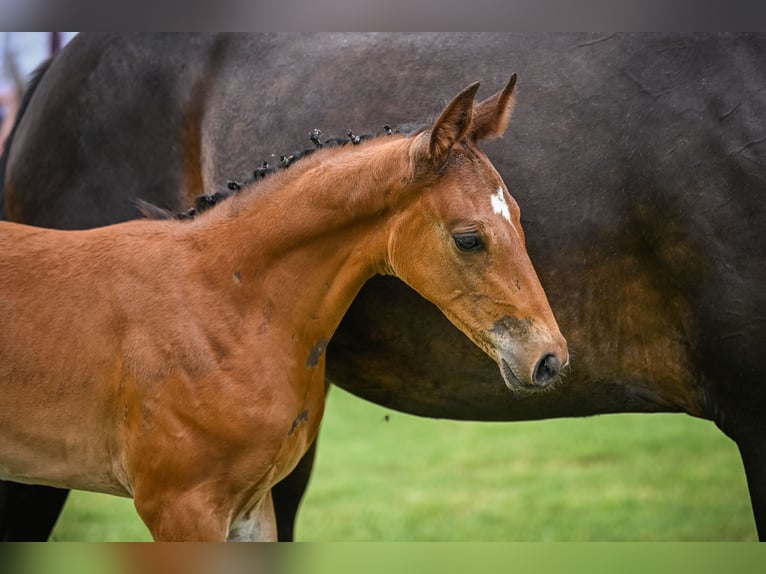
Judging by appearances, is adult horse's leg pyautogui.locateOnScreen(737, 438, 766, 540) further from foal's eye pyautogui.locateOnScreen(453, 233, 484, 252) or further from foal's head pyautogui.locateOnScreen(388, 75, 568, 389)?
foal's eye pyautogui.locateOnScreen(453, 233, 484, 252)


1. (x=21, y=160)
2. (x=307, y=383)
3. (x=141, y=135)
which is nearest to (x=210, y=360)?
(x=307, y=383)

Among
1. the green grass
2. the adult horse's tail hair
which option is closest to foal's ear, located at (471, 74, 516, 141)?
the adult horse's tail hair

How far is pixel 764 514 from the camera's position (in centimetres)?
287

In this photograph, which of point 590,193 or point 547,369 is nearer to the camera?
point 547,369

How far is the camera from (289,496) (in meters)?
3.63

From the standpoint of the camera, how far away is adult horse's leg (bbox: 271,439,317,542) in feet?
11.9

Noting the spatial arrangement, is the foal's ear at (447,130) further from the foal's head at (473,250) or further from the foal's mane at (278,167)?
the foal's mane at (278,167)

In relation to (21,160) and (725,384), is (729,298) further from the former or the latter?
(21,160)

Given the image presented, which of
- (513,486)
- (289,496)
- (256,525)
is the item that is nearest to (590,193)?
(256,525)

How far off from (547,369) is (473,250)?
0.32 m

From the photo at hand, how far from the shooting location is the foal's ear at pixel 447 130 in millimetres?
2494

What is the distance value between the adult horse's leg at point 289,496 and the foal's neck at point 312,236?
958 mm

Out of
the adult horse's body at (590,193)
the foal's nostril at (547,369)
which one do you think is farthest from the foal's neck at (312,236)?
the foal's nostril at (547,369)

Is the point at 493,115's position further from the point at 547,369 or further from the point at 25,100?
the point at 25,100
